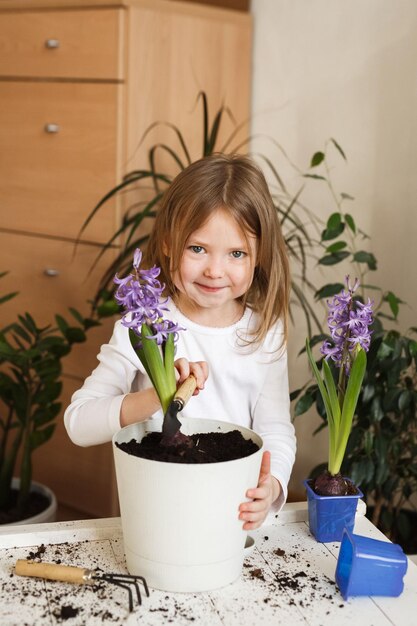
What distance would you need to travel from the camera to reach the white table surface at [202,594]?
100 cm

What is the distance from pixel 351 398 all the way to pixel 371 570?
264 millimetres

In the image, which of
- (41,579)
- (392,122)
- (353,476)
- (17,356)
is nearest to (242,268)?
(41,579)

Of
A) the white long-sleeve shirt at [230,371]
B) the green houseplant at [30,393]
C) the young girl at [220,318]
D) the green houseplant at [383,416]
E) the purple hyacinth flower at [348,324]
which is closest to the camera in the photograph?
the purple hyacinth flower at [348,324]

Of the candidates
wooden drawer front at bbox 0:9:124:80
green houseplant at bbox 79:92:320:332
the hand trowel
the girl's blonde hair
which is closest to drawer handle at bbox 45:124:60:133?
wooden drawer front at bbox 0:9:124:80

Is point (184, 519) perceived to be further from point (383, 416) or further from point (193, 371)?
point (383, 416)

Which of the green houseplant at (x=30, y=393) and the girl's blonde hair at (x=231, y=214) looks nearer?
the girl's blonde hair at (x=231, y=214)

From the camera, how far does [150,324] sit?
1.06 meters

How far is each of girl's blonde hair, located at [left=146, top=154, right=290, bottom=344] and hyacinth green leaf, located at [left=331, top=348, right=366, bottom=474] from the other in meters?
0.31

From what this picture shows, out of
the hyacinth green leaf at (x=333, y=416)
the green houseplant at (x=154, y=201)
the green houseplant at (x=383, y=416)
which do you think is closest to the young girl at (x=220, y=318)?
Result: the hyacinth green leaf at (x=333, y=416)

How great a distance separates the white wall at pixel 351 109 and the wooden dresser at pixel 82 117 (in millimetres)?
111

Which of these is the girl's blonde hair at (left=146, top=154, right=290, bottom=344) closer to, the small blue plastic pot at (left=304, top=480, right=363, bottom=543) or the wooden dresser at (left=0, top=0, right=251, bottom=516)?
the small blue plastic pot at (left=304, top=480, right=363, bottom=543)

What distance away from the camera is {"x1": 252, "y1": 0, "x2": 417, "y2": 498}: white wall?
233 centimetres

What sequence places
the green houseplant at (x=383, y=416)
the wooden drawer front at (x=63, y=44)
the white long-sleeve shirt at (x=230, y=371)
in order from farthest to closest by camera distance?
the wooden drawer front at (x=63, y=44), the green houseplant at (x=383, y=416), the white long-sleeve shirt at (x=230, y=371)

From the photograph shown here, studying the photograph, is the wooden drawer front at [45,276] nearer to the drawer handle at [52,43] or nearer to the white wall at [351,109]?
the drawer handle at [52,43]
